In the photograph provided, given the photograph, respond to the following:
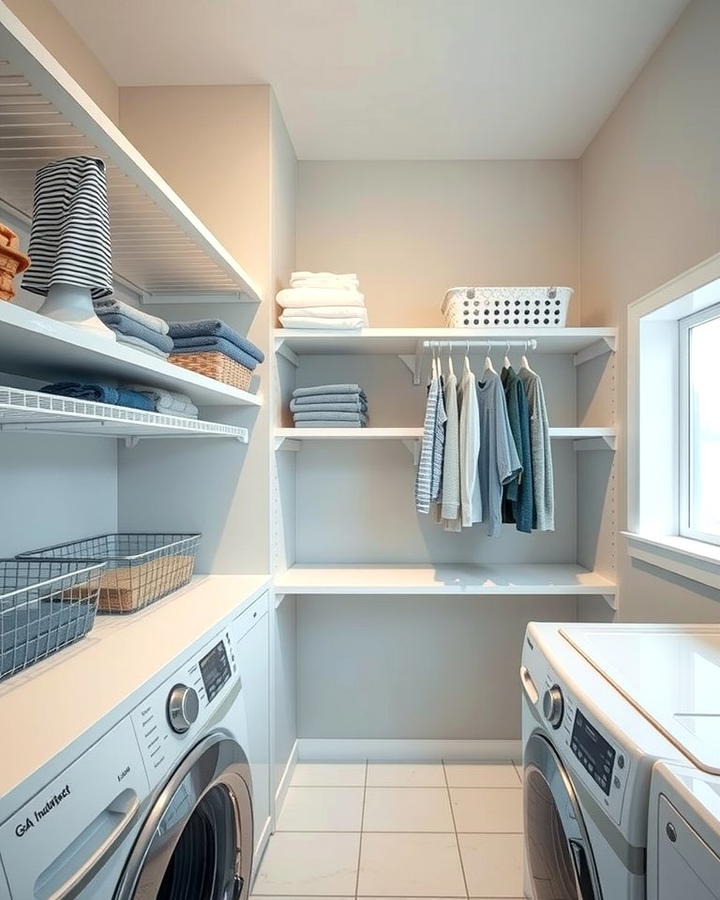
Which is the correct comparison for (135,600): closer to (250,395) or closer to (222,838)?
(222,838)

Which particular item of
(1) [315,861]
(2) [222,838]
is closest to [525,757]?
(2) [222,838]

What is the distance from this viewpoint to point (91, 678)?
1.04m

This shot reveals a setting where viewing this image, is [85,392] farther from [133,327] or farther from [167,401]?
[167,401]

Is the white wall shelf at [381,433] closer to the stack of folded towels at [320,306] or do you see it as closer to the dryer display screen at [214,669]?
the stack of folded towels at [320,306]

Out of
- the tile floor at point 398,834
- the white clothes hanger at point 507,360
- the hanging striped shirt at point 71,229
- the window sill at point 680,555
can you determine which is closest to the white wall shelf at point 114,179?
the hanging striped shirt at point 71,229

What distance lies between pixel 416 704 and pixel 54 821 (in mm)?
1956

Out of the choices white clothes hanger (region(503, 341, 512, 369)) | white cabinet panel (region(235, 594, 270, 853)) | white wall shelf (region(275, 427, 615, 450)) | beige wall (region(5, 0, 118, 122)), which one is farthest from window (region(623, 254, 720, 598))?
beige wall (region(5, 0, 118, 122))

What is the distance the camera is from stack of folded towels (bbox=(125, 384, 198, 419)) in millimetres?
1529

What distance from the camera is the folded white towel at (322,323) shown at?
204 cm

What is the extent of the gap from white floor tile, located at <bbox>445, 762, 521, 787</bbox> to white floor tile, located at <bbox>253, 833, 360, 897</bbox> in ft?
1.76

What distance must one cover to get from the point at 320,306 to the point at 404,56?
0.83 meters

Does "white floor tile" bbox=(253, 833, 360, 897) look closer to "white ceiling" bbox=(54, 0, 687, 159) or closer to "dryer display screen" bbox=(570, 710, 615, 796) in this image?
"dryer display screen" bbox=(570, 710, 615, 796)

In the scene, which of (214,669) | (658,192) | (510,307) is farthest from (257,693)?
(658,192)

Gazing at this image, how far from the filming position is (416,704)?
2463 mm
